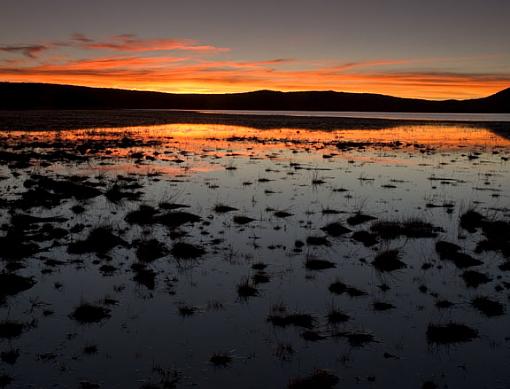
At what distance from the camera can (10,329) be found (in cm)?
988

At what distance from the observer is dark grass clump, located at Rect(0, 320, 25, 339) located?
9.71 meters

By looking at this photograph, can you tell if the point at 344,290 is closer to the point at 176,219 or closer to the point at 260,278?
the point at 260,278

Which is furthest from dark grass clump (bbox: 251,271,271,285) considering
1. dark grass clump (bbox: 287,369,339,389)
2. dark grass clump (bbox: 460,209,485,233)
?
dark grass clump (bbox: 460,209,485,233)

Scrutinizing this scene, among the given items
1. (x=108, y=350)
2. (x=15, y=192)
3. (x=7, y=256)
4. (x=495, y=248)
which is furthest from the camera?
(x=15, y=192)

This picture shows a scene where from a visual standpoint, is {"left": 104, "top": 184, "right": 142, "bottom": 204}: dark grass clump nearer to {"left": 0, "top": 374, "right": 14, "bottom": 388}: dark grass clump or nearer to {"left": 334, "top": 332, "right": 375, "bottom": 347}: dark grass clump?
{"left": 0, "top": 374, "right": 14, "bottom": 388}: dark grass clump

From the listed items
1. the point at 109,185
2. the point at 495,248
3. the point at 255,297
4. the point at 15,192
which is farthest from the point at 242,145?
the point at 255,297

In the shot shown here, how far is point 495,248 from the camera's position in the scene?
1616 cm

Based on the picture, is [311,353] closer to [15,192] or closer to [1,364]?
[1,364]

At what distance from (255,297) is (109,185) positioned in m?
16.9

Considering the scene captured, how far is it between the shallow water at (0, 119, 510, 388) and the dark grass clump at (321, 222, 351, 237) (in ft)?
1.02

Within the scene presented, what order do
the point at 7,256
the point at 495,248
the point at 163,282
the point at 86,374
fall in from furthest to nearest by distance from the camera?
the point at 495,248, the point at 7,256, the point at 163,282, the point at 86,374

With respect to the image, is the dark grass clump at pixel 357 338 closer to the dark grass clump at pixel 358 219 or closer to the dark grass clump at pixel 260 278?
the dark grass clump at pixel 260 278

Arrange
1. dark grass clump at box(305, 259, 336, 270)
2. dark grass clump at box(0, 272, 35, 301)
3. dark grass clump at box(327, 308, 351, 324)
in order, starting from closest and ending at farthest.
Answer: dark grass clump at box(327, 308, 351, 324), dark grass clump at box(0, 272, 35, 301), dark grass clump at box(305, 259, 336, 270)

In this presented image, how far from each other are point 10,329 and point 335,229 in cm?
1156
